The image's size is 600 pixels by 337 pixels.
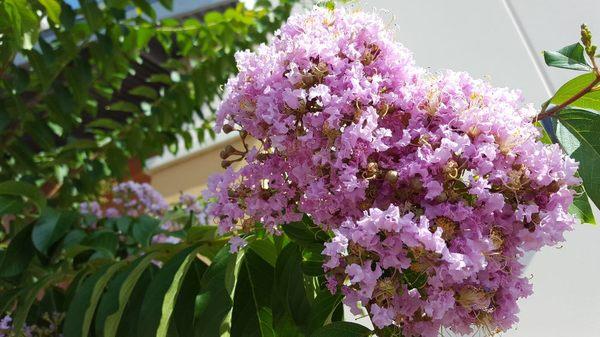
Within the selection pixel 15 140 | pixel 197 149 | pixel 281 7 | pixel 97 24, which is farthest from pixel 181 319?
pixel 197 149

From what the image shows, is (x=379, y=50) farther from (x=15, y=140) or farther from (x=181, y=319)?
(x=15, y=140)

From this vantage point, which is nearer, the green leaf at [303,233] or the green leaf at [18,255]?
the green leaf at [303,233]

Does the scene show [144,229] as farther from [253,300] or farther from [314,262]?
[314,262]

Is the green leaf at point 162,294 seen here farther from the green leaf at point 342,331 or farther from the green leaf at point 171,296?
the green leaf at point 342,331

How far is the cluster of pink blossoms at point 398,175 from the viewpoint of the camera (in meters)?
0.70

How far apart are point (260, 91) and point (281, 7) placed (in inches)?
80.3

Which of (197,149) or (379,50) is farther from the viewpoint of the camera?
(197,149)

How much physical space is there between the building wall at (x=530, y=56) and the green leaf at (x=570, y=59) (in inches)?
14.5

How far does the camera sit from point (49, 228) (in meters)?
1.67

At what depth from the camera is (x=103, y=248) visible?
166 cm

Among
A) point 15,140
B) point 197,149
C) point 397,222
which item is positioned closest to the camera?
point 397,222

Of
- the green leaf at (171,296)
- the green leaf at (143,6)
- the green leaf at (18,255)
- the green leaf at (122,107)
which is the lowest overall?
the green leaf at (171,296)

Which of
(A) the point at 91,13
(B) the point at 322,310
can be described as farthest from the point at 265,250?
(A) the point at 91,13

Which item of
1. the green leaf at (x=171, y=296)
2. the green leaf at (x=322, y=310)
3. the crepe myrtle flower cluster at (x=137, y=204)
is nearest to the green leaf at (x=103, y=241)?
the green leaf at (x=171, y=296)
